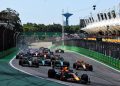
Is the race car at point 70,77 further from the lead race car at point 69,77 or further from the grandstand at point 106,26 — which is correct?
the grandstand at point 106,26

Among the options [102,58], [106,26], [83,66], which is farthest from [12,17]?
[83,66]

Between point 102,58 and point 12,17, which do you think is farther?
point 12,17

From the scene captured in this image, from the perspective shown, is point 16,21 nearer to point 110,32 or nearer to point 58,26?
point 58,26

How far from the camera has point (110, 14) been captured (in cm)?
12250

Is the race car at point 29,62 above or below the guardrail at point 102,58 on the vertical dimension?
above

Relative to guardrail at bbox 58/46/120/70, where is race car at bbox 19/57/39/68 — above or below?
above

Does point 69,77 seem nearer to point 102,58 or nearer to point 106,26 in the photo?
point 102,58

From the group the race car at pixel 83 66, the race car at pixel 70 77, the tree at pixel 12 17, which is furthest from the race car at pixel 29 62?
the tree at pixel 12 17

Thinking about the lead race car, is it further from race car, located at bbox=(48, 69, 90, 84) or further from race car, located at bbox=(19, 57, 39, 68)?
race car, located at bbox=(19, 57, 39, 68)

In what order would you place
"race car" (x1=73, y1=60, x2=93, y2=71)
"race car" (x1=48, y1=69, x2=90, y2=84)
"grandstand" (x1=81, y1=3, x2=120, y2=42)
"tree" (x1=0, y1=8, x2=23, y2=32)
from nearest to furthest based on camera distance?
"race car" (x1=48, y1=69, x2=90, y2=84) < "race car" (x1=73, y1=60, x2=93, y2=71) < "grandstand" (x1=81, y1=3, x2=120, y2=42) < "tree" (x1=0, y1=8, x2=23, y2=32)

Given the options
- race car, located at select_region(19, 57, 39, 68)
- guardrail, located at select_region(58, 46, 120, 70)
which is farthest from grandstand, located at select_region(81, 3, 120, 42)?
Result: race car, located at select_region(19, 57, 39, 68)

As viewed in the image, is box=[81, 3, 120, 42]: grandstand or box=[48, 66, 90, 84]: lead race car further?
box=[81, 3, 120, 42]: grandstand

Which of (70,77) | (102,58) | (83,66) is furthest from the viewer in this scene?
(102,58)

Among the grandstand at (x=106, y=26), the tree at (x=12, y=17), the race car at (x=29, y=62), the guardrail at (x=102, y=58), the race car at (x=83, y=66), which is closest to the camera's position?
the race car at (x=83, y=66)
